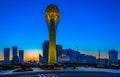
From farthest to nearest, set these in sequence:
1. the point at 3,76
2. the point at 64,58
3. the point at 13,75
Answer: the point at 64,58 < the point at 13,75 < the point at 3,76

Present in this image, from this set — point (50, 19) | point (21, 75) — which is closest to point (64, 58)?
point (50, 19)

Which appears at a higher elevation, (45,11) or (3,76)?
(45,11)

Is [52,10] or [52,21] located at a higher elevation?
[52,10]

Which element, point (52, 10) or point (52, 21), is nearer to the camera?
point (52, 10)

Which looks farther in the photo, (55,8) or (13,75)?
(55,8)

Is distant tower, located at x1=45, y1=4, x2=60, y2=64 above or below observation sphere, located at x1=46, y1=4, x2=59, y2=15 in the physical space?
below

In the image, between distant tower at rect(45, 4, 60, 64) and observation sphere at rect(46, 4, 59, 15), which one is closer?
distant tower at rect(45, 4, 60, 64)

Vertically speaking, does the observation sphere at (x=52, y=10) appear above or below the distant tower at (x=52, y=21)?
above

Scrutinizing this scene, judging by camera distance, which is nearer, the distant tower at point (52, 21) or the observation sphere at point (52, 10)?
the distant tower at point (52, 21)

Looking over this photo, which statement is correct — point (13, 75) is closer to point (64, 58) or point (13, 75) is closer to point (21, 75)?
point (21, 75)

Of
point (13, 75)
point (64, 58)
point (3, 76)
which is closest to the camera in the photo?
point (3, 76)

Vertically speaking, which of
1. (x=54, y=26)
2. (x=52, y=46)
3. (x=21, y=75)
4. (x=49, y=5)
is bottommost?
(x=21, y=75)

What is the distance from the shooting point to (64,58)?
84812 mm

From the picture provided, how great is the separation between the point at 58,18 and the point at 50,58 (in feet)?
35.3
